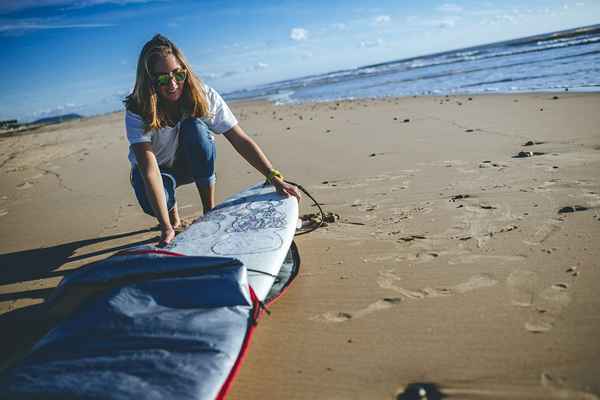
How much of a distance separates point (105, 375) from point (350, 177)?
11.1ft

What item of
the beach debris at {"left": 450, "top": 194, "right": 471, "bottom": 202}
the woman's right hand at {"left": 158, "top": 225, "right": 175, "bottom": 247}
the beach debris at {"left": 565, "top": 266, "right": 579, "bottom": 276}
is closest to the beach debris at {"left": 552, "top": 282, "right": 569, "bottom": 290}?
the beach debris at {"left": 565, "top": 266, "right": 579, "bottom": 276}

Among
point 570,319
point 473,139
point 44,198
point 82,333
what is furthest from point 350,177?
point 44,198

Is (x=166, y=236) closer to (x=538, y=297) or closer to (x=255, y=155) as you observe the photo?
(x=255, y=155)

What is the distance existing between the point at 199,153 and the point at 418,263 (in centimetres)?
194

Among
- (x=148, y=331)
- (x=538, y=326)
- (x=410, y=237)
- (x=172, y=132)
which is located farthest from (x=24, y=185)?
A: (x=538, y=326)

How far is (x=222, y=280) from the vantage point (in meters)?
1.57

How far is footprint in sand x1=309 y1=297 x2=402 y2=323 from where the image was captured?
1.86 metres

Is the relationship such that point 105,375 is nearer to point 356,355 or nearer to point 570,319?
point 356,355

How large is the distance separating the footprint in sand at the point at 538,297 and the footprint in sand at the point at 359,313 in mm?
556

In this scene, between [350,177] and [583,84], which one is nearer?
[350,177]

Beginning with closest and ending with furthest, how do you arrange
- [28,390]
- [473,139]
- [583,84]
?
1. [28,390]
2. [473,139]
3. [583,84]

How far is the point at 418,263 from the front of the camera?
225 cm

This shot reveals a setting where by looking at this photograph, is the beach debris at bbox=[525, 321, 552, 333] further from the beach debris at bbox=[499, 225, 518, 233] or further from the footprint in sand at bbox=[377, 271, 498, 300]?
the beach debris at bbox=[499, 225, 518, 233]

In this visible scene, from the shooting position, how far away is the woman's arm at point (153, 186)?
A: 2480 mm
